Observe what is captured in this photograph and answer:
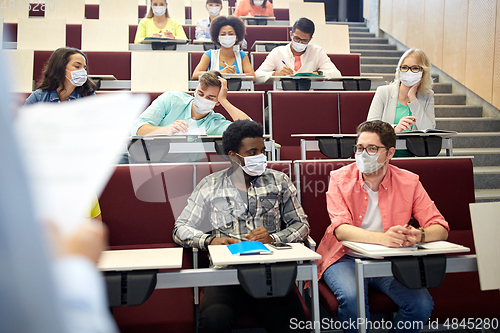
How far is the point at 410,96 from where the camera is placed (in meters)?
2.26

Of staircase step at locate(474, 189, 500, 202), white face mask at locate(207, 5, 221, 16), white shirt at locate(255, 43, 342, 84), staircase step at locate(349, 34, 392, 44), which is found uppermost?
staircase step at locate(349, 34, 392, 44)

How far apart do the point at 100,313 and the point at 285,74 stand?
112 inches

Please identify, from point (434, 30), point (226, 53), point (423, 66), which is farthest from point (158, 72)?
point (434, 30)

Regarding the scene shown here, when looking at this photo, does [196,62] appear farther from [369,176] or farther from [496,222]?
[496,222]

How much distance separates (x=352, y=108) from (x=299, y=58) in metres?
0.72

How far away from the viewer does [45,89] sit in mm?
2113

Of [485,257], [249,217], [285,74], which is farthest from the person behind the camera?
[285,74]

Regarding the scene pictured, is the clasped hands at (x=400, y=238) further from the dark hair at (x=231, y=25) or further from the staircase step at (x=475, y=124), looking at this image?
the staircase step at (x=475, y=124)

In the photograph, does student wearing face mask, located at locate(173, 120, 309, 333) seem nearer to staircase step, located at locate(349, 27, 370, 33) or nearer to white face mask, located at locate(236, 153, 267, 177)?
white face mask, located at locate(236, 153, 267, 177)

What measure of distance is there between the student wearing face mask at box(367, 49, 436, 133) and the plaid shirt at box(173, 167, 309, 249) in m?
1.01

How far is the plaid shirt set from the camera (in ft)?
4.84

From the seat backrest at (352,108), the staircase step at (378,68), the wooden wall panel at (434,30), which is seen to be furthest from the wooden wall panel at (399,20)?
the seat backrest at (352,108)

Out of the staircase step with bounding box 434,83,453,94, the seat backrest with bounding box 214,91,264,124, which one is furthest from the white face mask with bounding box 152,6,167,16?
the staircase step with bounding box 434,83,453,94

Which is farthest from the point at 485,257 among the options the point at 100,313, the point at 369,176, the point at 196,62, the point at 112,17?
the point at 112,17
